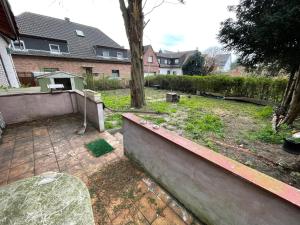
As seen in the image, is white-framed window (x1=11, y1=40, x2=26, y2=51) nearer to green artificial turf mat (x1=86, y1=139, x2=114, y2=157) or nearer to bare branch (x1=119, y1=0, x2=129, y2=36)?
bare branch (x1=119, y1=0, x2=129, y2=36)

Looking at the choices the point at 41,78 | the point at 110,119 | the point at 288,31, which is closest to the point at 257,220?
the point at 110,119

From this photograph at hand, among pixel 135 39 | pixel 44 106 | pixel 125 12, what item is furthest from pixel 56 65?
pixel 135 39

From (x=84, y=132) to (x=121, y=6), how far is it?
464 cm

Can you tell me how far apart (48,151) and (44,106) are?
2.37m

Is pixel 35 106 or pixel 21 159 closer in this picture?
pixel 21 159

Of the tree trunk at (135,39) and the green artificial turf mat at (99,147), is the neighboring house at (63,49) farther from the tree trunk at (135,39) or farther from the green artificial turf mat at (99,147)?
the green artificial turf mat at (99,147)

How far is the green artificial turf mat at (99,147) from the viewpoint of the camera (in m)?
2.92

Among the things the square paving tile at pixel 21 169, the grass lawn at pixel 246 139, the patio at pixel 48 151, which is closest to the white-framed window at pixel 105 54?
the grass lawn at pixel 246 139

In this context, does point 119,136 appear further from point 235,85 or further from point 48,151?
point 235,85

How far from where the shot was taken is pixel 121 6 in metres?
5.22

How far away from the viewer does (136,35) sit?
5.45m

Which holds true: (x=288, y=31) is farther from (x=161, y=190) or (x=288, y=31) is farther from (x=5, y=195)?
(x=5, y=195)

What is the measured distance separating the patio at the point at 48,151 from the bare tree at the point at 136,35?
2795 mm

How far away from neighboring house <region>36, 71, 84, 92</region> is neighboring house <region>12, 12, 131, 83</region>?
5.10 meters
